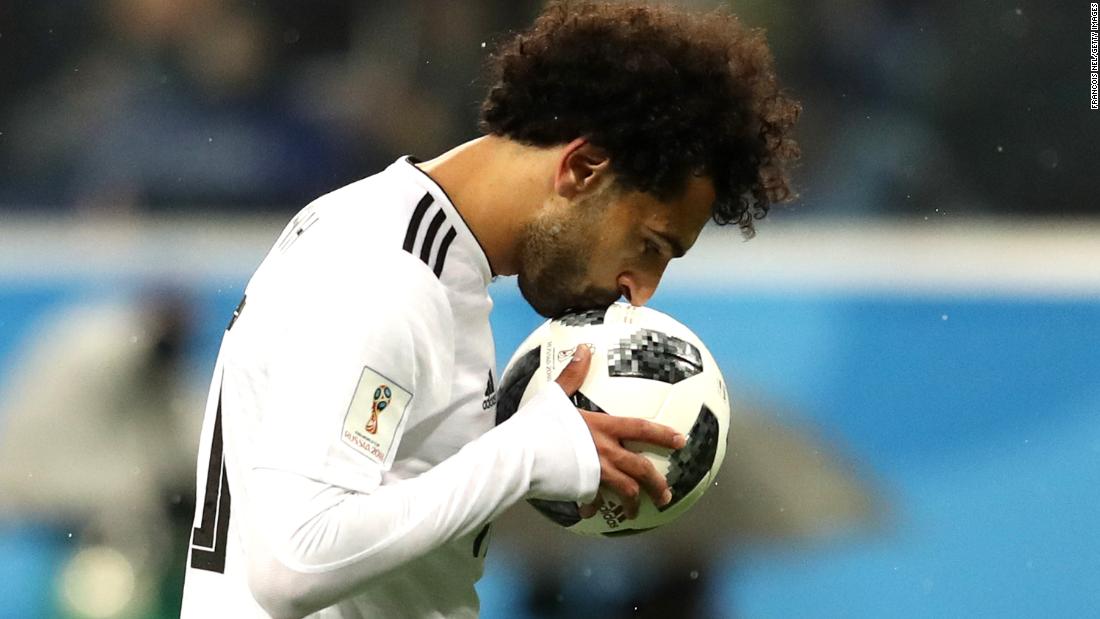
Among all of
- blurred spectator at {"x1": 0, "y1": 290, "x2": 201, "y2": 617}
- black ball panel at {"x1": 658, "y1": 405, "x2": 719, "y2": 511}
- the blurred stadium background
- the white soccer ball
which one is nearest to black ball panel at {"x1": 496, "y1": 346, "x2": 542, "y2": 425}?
the white soccer ball

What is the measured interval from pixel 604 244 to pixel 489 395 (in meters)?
0.31

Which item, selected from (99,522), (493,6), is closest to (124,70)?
(493,6)

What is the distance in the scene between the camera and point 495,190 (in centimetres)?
213

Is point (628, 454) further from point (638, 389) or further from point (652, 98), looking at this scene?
point (652, 98)

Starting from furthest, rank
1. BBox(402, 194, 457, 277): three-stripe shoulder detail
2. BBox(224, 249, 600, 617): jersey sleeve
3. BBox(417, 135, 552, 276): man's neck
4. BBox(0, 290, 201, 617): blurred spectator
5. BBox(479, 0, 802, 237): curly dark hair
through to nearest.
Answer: BBox(0, 290, 201, 617): blurred spectator → BBox(479, 0, 802, 237): curly dark hair → BBox(417, 135, 552, 276): man's neck → BBox(402, 194, 457, 277): three-stripe shoulder detail → BBox(224, 249, 600, 617): jersey sleeve

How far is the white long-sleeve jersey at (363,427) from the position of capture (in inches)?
70.7

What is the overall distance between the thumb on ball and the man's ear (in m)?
0.25

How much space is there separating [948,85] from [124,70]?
3109 millimetres

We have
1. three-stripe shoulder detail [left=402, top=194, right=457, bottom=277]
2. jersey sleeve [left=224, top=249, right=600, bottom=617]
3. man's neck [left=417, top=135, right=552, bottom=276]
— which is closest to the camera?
jersey sleeve [left=224, top=249, right=600, bottom=617]

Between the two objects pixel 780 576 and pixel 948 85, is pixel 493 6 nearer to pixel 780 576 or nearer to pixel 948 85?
pixel 948 85

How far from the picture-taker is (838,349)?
4785 mm

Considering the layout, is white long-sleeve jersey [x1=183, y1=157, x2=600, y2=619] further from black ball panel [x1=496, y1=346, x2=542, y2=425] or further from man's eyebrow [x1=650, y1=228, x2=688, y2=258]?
man's eyebrow [x1=650, y1=228, x2=688, y2=258]

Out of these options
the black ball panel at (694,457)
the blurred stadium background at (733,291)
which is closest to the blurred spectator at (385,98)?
the blurred stadium background at (733,291)

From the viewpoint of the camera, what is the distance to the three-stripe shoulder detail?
196 cm
